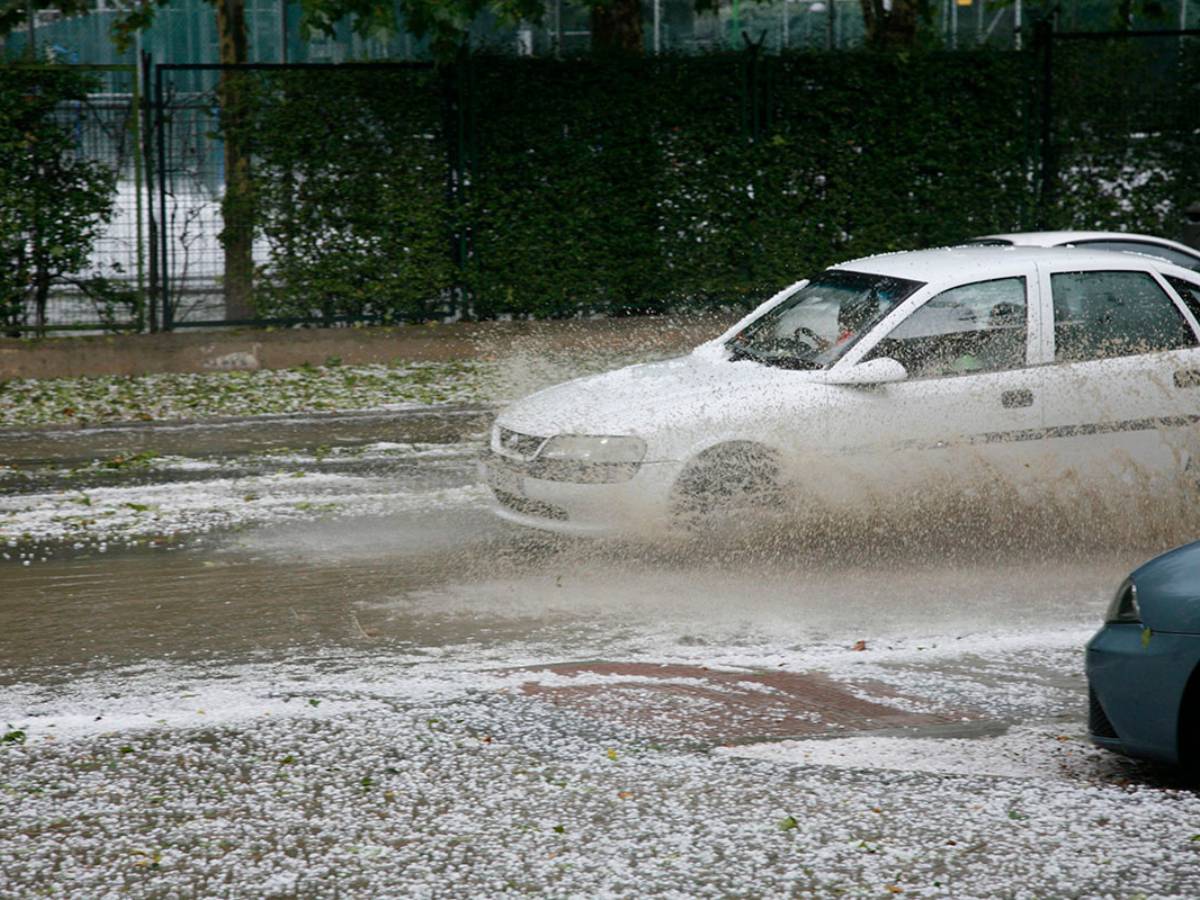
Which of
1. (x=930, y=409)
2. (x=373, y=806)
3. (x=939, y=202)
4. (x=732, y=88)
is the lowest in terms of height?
(x=373, y=806)

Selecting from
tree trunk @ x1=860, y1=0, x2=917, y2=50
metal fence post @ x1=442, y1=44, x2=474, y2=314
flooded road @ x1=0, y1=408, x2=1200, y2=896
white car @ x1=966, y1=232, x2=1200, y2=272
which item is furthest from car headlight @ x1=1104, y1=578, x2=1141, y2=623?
tree trunk @ x1=860, y1=0, x2=917, y2=50

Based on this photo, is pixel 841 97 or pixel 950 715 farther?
pixel 841 97

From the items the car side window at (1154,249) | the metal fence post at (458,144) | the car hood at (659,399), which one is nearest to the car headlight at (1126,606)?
the car hood at (659,399)

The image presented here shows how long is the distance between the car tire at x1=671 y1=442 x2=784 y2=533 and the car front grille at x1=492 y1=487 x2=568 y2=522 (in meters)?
0.58

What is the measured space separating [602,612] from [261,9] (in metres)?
19.3

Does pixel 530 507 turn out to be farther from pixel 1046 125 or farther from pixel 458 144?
pixel 1046 125

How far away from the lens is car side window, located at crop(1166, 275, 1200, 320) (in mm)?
9203

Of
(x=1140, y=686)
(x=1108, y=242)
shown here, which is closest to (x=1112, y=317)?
(x=1140, y=686)

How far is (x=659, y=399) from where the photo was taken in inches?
340

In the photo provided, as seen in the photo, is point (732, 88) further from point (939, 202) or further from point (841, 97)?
point (939, 202)

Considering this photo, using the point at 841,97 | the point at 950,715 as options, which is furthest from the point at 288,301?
the point at 950,715

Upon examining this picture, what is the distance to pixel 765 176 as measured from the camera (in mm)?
17719

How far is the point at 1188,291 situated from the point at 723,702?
4256 mm

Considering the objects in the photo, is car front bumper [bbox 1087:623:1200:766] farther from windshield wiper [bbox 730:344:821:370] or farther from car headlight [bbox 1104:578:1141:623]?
windshield wiper [bbox 730:344:821:370]
